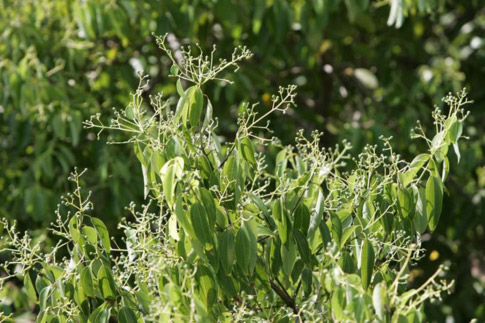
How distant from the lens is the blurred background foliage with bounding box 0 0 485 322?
365 cm

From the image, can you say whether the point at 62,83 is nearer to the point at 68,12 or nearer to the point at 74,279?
the point at 68,12

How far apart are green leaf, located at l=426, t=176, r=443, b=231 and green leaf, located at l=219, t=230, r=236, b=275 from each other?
16.5 inches

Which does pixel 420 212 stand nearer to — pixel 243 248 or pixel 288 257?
pixel 288 257

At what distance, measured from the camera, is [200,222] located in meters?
1.64

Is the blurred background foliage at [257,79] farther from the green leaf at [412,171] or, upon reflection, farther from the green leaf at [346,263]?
the green leaf at [346,263]

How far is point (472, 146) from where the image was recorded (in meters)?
4.12

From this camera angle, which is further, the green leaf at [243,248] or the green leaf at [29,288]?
the green leaf at [29,288]

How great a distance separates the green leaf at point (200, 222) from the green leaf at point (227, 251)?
0.04 m

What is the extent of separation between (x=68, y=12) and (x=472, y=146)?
75.6 inches

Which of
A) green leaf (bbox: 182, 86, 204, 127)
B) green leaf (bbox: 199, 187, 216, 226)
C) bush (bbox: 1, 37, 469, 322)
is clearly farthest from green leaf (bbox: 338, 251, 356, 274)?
green leaf (bbox: 182, 86, 204, 127)

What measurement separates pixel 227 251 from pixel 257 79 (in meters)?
2.36

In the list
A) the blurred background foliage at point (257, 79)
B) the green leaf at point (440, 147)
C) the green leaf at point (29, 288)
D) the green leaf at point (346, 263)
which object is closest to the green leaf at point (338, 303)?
the green leaf at point (346, 263)

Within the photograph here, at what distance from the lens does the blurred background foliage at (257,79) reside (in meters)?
3.65

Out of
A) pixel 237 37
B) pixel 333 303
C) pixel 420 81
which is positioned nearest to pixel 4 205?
pixel 237 37
